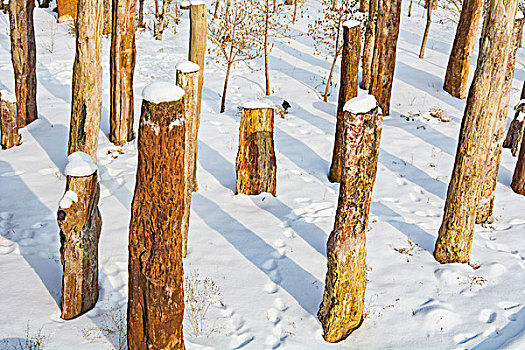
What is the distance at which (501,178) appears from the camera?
8070 millimetres

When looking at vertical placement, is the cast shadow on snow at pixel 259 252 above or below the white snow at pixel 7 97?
below

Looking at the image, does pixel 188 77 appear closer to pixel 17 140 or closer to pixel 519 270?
pixel 519 270

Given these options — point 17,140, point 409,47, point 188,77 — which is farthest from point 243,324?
point 409,47

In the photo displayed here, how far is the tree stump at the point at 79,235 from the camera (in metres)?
4.41

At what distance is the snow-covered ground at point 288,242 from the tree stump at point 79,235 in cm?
19

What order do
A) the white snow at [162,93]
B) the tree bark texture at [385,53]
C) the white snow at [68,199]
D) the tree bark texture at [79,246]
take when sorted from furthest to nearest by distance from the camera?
1. the tree bark texture at [385,53]
2. the tree bark texture at [79,246]
3. the white snow at [68,199]
4. the white snow at [162,93]

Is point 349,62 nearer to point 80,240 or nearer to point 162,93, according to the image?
point 162,93

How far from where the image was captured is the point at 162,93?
3396 millimetres

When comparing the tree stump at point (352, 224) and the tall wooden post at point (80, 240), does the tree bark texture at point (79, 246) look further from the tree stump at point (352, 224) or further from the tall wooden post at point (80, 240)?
the tree stump at point (352, 224)

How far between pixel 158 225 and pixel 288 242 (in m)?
2.70

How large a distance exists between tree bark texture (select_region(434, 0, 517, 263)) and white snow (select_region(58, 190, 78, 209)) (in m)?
3.84

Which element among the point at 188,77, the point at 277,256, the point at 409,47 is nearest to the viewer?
the point at 188,77

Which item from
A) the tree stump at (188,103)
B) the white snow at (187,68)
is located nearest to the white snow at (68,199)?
the tree stump at (188,103)

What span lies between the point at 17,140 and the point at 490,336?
25.3ft
